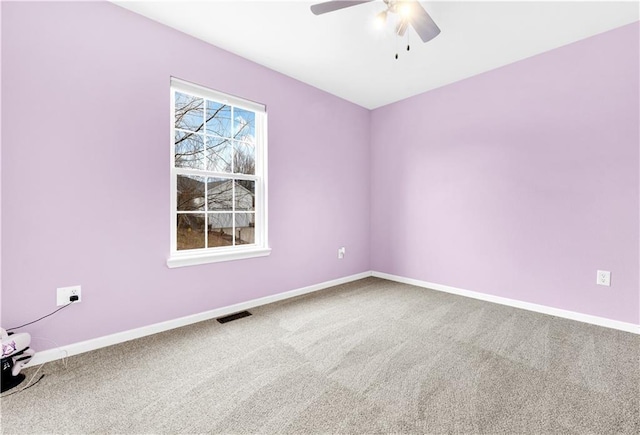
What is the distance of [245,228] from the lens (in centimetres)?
309

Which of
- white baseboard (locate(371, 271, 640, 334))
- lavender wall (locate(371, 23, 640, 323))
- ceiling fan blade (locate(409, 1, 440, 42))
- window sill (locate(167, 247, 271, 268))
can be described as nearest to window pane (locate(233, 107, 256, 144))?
window sill (locate(167, 247, 271, 268))

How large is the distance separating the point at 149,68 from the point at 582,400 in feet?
12.4

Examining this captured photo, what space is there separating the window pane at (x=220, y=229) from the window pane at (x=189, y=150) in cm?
53

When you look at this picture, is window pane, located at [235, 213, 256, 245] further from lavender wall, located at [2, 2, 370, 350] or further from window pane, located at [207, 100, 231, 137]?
window pane, located at [207, 100, 231, 137]

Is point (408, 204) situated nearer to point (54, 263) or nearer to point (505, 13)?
point (505, 13)

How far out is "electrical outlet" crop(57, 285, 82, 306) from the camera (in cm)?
197

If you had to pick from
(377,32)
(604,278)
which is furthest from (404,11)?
(604,278)

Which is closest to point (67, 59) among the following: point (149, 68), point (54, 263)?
point (149, 68)

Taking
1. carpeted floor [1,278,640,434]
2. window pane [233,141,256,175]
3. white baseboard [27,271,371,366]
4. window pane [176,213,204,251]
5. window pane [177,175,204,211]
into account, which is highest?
window pane [233,141,256,175]

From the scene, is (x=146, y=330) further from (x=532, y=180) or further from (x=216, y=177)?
(x=532, y=180)

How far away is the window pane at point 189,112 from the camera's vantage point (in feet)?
8.63

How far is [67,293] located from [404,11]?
3.10 m

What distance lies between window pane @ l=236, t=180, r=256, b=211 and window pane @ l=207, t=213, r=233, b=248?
0.57ft

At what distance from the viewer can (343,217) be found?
4.02 m
